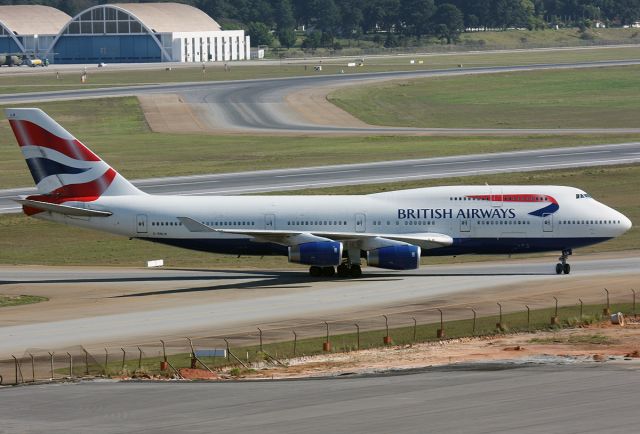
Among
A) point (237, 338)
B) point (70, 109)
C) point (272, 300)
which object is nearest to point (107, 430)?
point (237, 338)

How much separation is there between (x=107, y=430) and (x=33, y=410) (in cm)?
420

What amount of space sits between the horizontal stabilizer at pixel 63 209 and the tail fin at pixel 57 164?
109 centimetres

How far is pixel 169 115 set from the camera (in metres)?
161

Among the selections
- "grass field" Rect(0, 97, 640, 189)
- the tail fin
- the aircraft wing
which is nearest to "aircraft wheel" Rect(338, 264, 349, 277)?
the aircraft wing

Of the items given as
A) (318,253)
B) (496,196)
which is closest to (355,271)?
(318,253)

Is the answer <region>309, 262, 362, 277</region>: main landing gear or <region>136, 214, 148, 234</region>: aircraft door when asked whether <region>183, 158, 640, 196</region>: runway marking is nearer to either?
<region>136, 214, 148, 234</region>: aircraft door

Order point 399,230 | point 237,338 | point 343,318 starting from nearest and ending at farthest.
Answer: point 237,338
point 343,318
point 399,230

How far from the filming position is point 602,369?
4538cm

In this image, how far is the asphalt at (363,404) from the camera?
36969 mm

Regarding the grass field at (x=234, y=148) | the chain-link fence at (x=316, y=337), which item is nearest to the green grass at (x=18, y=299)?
the chain-link fence at (x=316, y=337)

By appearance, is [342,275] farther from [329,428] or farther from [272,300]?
[329,428]

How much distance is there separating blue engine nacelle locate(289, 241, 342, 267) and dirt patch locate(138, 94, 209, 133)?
262 feet

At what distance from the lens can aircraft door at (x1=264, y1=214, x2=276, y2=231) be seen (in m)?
69.8

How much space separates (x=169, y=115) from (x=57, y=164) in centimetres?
9077
